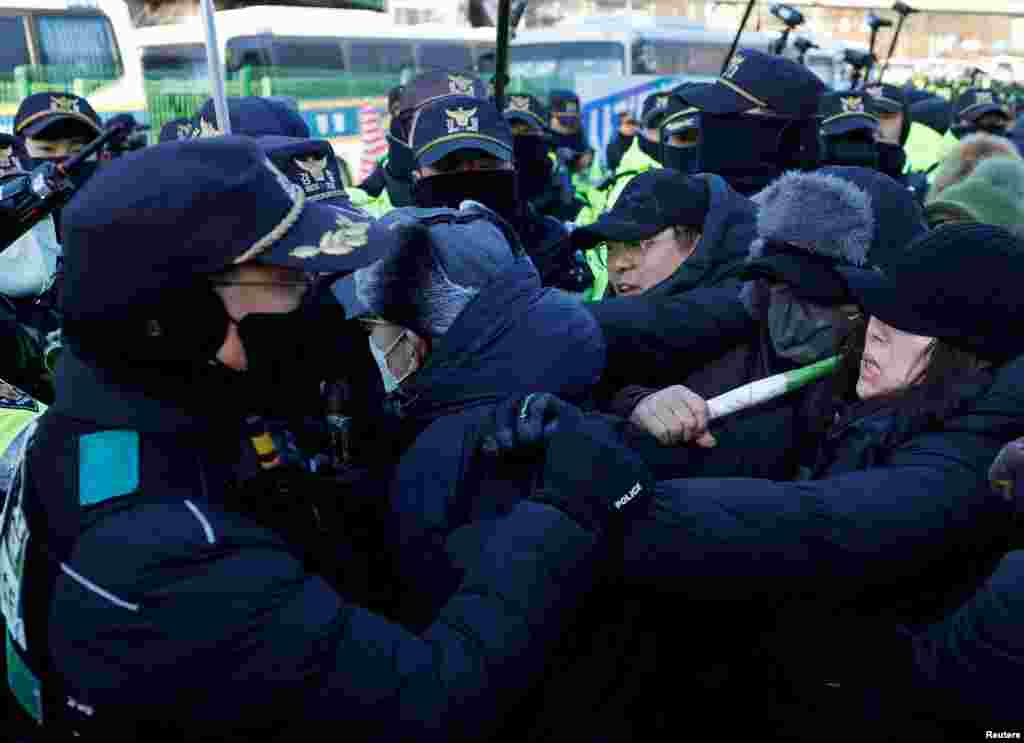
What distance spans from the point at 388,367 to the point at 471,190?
5.92 ft

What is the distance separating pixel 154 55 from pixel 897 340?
1693cm

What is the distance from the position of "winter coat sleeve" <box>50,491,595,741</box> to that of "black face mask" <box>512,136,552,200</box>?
3819 millimetres

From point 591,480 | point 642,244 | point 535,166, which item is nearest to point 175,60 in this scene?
point 535,166

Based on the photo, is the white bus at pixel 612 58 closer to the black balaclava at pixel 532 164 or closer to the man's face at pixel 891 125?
the man's face at pixel 891 125

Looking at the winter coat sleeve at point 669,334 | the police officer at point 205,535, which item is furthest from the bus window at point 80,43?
the police officer at point 205,535

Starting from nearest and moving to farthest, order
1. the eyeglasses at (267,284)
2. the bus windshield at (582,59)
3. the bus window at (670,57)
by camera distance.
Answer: the eyeglasses at (267,284)
the bus windshield at (582,59)
the bus window at (670,57)

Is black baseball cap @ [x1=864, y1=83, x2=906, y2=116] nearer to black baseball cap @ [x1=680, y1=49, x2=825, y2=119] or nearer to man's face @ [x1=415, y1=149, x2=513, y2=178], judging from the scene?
black baseball cap @ [x1=680, y1=49, x2=825, y2=119]

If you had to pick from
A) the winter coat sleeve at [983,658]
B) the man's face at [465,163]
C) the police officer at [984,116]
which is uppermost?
the man's face at [465,163]

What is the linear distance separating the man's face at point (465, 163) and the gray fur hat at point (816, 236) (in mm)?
1555

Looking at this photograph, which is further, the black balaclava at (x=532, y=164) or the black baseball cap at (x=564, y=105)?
the black baseball cap at (x=564, y=105)

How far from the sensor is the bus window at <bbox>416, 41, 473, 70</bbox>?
60.7 feet

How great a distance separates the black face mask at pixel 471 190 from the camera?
139 inches

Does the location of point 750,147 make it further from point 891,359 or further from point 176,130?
point 176,130

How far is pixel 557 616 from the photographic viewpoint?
4.83ft
